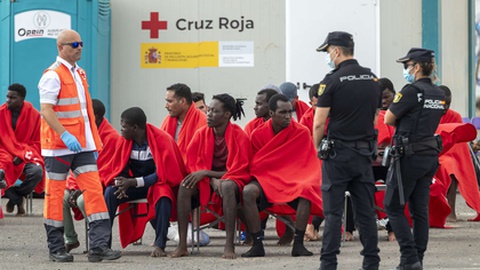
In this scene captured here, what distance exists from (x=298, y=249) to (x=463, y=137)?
1781 mm

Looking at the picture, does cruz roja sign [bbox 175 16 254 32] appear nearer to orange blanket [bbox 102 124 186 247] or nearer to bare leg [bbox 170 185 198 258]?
orange blanket [bbox 102 124 186 247]

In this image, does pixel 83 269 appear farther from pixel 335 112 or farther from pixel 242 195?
pixel 335 112

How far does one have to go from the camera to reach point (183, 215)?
10.7 meters

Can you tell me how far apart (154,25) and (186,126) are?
17.1 feet

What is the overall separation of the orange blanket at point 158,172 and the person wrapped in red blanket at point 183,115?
2.33ft

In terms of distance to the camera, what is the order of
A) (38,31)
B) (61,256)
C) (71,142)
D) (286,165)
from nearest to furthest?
(71,142)
(61,256)
(286,165)
(38,31)

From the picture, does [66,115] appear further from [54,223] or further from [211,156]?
[211,156]

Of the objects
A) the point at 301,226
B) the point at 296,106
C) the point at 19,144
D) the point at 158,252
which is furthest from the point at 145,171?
the point at 19,144

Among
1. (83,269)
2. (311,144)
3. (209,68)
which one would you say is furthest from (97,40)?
(83,269)

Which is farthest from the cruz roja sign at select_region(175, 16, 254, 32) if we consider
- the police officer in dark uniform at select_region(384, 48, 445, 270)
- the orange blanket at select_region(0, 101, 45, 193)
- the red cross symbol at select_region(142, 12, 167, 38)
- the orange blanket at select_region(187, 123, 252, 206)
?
the police officer in dark uniform at select_region(384, 48, 445, 270)

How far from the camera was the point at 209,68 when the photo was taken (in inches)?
660

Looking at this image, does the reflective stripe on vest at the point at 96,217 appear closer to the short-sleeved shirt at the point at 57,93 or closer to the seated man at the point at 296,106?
the short-sleeved shirt at the point at 57,93

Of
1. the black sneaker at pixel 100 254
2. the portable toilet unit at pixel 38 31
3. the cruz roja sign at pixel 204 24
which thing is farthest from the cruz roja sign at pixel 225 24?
the black sneaker at pixel 100 254

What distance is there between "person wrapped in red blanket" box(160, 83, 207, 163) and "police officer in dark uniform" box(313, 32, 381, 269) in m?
3.11
